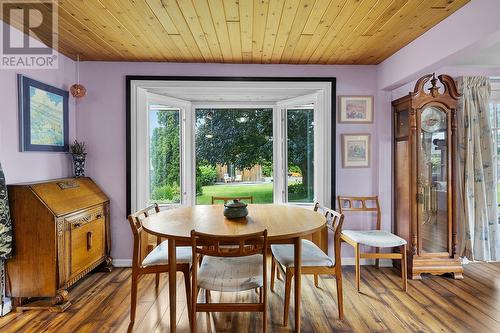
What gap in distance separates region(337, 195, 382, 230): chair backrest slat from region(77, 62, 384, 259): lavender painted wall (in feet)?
0.39

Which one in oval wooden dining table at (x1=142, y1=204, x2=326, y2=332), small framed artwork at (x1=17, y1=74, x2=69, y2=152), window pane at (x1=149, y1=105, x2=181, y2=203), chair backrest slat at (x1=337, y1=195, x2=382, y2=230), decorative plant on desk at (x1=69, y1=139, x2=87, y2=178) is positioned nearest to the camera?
oval wooden dining table at (x1=142, y1=204, x2=326, y2=332)

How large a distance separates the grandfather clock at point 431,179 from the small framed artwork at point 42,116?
367 centimetres

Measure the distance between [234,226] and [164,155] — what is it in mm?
2035

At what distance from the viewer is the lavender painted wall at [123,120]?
322 cm

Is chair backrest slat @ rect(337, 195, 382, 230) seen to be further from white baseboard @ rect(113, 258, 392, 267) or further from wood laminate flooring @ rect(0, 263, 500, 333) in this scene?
wood laminate flooring @ rect(0, 263, 500, 333)

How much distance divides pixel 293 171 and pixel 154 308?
2298 millimetres

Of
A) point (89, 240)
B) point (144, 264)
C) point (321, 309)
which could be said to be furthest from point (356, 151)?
point (89, 240)

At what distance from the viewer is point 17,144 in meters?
2.42

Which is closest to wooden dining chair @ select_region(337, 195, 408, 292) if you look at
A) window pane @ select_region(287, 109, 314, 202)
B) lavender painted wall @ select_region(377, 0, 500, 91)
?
window pane @ select_region(287, 109, 314, 202)

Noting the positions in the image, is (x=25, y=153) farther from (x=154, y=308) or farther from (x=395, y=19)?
(x=395, y=19)

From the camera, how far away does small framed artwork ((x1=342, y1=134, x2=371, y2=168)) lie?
3332 mm

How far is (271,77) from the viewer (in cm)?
331

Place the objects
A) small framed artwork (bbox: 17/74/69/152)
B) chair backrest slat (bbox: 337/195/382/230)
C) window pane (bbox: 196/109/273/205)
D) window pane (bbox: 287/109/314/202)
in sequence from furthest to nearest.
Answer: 1. window pane (bbox: 196/109/273/205)
2. window pane (bbox: 287/109/314/202)
3. chair backrest slat (bbox: 337/195/382/230)
4. small framed artwork (bbox: 17/74/69/152)

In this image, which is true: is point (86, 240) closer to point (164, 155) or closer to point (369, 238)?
point (164, 155)
